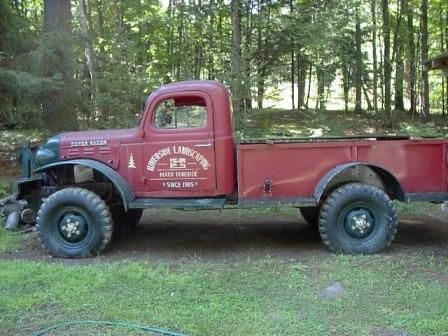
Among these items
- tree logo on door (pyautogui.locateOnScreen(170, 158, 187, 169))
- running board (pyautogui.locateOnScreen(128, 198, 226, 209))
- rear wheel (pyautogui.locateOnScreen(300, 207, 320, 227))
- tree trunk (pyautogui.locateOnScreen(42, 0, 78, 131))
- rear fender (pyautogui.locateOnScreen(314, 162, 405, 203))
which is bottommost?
rear wheel (pyautogui.locateOnScreen(300, 207, 320, 227))

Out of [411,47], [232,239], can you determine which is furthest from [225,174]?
[411,47]

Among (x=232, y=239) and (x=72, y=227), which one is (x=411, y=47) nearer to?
(x=232, y=239)

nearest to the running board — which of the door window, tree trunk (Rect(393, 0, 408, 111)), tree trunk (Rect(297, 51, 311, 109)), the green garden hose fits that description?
the door window

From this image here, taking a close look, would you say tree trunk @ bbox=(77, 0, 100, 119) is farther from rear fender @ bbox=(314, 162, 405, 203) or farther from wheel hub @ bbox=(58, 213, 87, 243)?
rear fender @ bbox=(314, 162, 405, 203)

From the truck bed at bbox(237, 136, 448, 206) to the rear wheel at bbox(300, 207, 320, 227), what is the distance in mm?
1221

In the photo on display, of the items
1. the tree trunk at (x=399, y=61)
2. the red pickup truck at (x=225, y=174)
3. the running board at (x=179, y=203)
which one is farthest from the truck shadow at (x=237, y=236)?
the tree trunk at (x=399, y=61)

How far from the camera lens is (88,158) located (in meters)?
6.68

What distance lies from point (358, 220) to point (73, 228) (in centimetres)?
342

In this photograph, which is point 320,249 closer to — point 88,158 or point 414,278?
point 414,278

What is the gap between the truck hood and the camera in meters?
6.59

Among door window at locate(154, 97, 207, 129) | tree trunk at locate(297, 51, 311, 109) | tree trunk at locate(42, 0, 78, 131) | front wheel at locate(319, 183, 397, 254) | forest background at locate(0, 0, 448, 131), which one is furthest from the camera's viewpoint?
tree trunk at locate(297, 51, 311, 109)

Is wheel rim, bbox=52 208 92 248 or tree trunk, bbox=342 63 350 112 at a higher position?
tree trunk, bbox=342 63 350 112

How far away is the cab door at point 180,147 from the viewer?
6387 millimetres

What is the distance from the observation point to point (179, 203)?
642 cm
